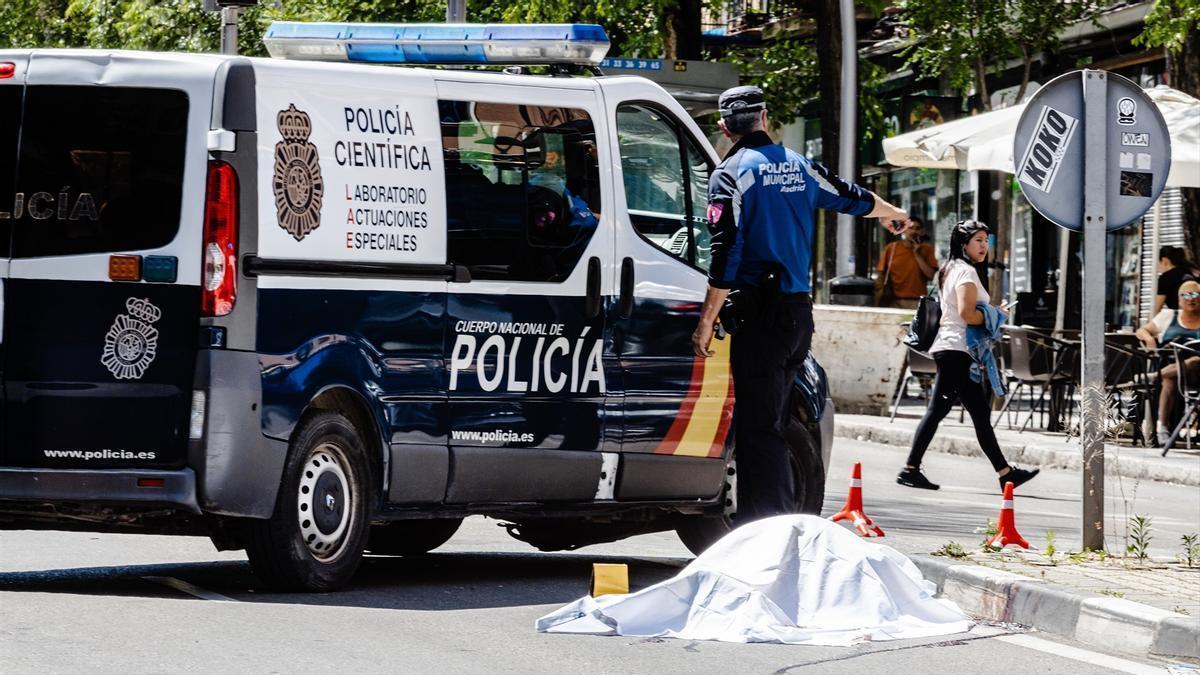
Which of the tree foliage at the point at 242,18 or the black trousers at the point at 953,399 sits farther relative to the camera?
the tree foliage at the point at 242,18

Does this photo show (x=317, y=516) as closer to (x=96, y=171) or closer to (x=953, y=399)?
(x=96, y=171)

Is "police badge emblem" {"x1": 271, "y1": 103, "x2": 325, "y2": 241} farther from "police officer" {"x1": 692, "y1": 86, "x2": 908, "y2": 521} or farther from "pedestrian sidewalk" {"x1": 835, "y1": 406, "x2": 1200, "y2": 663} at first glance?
"pedestrian sidewalk" {"x1": 835, "y1": 406, "x2": 1200, "y2": 663}

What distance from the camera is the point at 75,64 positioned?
8.02 m

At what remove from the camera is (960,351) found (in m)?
14.6

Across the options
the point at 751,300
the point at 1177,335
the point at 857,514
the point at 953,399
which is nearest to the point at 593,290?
the point at 751,300

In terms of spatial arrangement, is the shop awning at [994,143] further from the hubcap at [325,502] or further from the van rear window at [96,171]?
the van rear window at [96,171]

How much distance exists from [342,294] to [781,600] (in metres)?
1.96

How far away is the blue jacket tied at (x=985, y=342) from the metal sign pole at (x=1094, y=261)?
183 inches

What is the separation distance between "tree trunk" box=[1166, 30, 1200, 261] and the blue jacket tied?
6.93m

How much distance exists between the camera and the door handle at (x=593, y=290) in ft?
29.7

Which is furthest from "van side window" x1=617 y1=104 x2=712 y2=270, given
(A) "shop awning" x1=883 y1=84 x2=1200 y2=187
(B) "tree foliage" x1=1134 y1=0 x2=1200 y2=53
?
(B) "tree foliage" x1=1134 y1=0 x2=1200 y2=53

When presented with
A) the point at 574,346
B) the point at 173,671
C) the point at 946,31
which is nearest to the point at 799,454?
the point at 574,346

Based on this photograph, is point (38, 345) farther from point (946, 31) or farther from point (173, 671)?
point (946, 31)

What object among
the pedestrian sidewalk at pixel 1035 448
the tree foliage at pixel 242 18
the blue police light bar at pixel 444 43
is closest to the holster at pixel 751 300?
the blue police light bar at pixel 444 43
